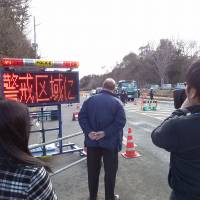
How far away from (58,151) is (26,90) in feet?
6.90

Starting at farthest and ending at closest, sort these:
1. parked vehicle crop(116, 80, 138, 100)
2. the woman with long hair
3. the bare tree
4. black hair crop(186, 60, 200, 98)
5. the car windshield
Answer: the bare tree
the car windshield
parked vehicle crop(116, 80, 138, 100)
black hair crop(186, 60, 200, 98)
the woman with long hair

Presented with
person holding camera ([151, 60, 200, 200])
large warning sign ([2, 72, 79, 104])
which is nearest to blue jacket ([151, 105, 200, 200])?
person holding camera ([151, 60, 200, 200])

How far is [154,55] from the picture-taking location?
250 ft

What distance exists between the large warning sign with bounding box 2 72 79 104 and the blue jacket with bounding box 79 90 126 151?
2.24m

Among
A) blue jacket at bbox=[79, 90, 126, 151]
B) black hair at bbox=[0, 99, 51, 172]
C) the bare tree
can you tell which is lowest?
blue jacket at bbox=[79, 90, 126, 151]

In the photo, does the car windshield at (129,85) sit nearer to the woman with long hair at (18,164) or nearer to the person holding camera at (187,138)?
the person holding camera at (187,138)

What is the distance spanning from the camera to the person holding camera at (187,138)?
2193 mm

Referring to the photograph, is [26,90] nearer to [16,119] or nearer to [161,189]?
[161,189]

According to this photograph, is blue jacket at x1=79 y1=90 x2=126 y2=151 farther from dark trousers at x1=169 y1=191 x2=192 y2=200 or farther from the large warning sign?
dark trousers at x1=169 y1=191 x2=192 y2=200

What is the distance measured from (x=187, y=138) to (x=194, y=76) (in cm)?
42

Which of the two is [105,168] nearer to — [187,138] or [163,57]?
[187,138]

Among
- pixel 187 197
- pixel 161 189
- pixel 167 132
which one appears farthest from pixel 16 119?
pixel 161 189

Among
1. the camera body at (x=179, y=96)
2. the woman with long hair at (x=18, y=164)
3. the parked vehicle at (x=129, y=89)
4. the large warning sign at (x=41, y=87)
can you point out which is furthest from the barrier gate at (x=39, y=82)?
the parked vehicle at (x=129, y=89)

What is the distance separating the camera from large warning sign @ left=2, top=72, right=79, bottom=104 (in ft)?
21.8
